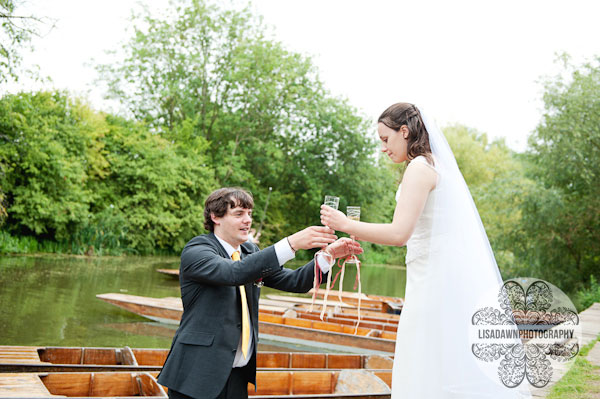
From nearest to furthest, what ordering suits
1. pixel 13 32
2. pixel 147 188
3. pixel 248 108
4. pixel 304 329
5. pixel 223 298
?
pixel 223 298 < pixel 304 329 < pixel 13 32 < pixel 147 188 < pixel 248 108

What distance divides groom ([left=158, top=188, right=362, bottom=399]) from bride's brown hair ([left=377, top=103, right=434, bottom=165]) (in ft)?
1.61

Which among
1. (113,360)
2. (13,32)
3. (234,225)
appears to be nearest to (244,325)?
(234,225)

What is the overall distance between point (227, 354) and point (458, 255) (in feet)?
3.50

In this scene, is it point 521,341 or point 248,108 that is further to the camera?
point 248,108

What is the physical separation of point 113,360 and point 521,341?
378cm

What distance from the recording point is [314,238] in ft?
7.07

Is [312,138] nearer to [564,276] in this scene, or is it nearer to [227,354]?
[564,276]

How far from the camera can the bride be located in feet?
7.12

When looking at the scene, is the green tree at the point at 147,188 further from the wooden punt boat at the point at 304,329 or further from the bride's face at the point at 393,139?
the bride's face at the point at 393,139

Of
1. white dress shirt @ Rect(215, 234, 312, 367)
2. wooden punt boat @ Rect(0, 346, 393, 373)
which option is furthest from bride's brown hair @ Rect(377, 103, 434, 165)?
wooden punt boat @ Rect(0, 346, 393, 373)

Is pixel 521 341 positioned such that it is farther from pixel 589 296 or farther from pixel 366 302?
pixel 589 296

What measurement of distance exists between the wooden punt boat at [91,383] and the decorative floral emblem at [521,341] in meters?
2.46

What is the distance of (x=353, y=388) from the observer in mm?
4613

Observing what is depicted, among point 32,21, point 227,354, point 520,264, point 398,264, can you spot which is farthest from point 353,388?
point 398,264
